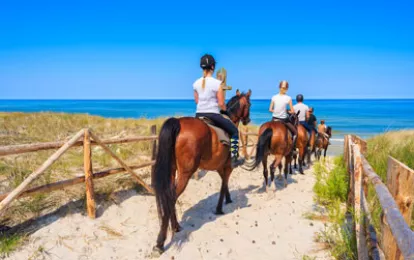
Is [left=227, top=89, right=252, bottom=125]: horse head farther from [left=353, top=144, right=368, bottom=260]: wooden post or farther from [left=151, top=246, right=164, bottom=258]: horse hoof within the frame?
[left=151, top=246, right=164, bottom=258]: horse hoof

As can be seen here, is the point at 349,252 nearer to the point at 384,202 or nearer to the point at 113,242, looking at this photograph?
the point at 384,202

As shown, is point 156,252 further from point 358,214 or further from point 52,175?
point 52,175

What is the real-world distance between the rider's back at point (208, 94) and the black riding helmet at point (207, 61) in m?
0.21

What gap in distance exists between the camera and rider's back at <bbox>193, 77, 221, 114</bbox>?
5.06m

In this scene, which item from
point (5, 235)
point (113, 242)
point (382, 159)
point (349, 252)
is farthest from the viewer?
point (382, 159)

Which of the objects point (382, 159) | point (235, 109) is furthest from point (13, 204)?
point (382, 159)

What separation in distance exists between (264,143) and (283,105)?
1.24 meters

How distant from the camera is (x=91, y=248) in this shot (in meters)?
4.37

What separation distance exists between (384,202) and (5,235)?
482cm

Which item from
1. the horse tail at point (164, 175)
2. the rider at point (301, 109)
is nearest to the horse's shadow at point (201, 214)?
the horse tail at point (164, 175)

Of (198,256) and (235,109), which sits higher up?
(235,109)

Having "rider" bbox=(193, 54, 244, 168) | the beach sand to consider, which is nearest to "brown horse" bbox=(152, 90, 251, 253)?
"rider" bbox=(193, 54, 244, 168)

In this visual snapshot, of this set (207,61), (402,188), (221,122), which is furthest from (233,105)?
(402,188)

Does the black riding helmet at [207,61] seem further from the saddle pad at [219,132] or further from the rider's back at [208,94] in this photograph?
the saddle pad at [219,132]
